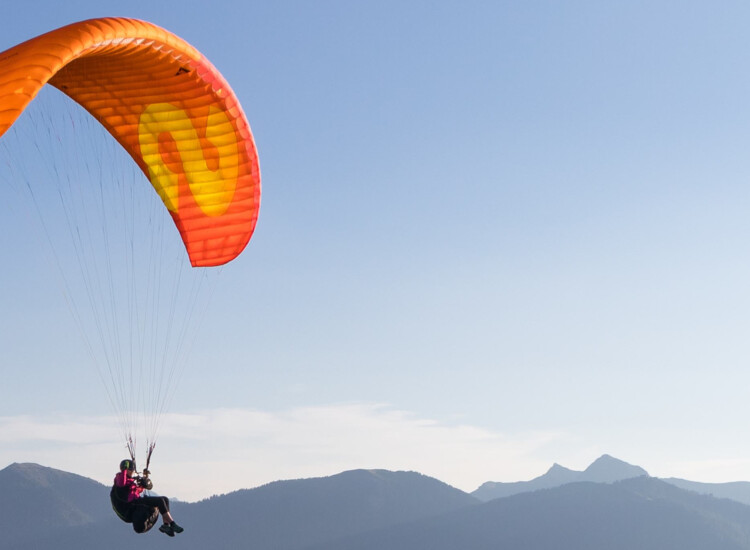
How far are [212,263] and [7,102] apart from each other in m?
9.08

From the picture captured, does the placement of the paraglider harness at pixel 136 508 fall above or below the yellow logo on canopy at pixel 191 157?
below

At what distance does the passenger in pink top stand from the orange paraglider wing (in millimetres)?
5699

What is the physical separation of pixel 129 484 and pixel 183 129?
753cm

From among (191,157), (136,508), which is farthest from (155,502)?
(191,157)

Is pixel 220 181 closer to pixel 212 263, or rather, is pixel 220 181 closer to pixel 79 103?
pixel 212 263

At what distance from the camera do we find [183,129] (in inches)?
832

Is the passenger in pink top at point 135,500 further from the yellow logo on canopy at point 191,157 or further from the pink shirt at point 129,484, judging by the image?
the yellow logo on canopy at point 191,157

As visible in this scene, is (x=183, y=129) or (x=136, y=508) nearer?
(x=136, y=508)

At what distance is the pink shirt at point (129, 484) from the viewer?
60.6 ft

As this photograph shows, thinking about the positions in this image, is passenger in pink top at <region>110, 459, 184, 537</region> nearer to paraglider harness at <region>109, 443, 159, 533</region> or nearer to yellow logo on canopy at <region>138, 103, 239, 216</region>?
paraglider harness at <region>109, 443, 159, 533</region>

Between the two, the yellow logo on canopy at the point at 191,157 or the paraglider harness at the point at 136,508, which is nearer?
the paraglider harness at the point at 136,508

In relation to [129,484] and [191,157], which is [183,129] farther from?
[129,484]

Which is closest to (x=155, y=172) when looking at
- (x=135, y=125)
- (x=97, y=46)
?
(x=135, y=125)

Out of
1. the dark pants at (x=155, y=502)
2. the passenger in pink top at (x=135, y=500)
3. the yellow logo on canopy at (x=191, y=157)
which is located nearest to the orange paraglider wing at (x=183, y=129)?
the yellow logo on canopy at (x=191, y=157)
